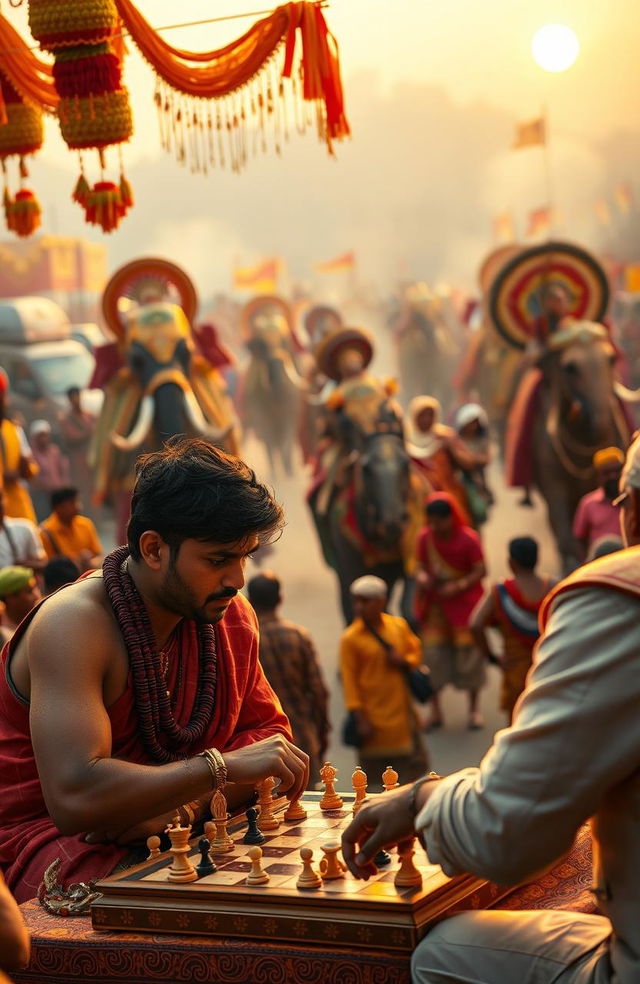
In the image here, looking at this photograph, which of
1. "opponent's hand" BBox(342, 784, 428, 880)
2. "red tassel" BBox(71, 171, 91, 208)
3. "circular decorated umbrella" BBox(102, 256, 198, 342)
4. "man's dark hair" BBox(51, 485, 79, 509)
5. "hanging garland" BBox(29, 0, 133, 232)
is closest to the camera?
"opponent's hand" BBox(342, 784, 428, 880)

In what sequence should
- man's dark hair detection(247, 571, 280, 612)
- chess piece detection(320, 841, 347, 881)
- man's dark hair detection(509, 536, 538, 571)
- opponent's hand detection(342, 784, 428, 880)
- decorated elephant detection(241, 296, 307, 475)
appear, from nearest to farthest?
1. opponent's hand detection(342, 784, 428, 880)
2. chess piece detection(320, 841, 347, 881)
3. man's dark hair detection(247, 571, 280, 612)
4. man's dark hair detection(509, 536, 538, 571)
5. decorated elephant detection(241, 296, 307, 475)

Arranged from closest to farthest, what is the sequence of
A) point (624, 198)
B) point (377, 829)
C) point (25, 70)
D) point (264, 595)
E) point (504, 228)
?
point (377, 829) → point (25, 70) → point (264, 595) → point (624, 198) → point (504, 228)

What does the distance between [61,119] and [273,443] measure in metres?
16.5

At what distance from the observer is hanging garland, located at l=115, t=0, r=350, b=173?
16.9 ft

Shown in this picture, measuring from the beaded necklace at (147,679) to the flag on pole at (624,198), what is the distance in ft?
92.1

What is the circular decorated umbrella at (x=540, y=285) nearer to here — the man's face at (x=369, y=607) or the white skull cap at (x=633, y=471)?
the man's face at (x=369, y=607)

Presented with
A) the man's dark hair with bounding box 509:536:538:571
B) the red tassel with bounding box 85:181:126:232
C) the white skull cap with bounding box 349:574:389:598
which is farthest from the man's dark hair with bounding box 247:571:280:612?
the red tassel with bounding box 85:181:126:232

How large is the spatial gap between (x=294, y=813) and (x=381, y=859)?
1.37 feet

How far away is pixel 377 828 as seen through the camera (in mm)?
2459

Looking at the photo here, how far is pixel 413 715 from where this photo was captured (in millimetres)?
6945

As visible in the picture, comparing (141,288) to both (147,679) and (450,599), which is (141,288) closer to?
(450,599)

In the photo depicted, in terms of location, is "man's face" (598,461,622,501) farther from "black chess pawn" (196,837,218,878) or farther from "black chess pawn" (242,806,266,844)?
"black chess pawn" (196,837,218,878)

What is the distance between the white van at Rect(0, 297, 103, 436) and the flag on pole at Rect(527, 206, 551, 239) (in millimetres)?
11830

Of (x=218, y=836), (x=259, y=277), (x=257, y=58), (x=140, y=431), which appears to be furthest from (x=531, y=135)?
(x=218, y=836)
